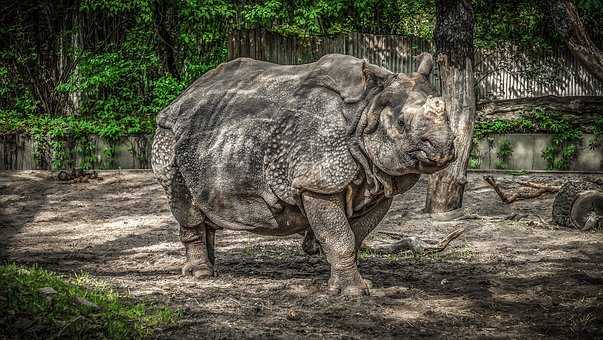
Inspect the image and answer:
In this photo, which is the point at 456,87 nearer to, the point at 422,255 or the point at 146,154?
the point at 422,255

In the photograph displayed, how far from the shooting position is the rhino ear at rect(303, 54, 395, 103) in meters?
6.49

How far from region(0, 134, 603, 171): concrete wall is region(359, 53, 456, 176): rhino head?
9.89 metres

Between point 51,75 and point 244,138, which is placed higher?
point 51,75

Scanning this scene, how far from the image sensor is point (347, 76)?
6.62 m

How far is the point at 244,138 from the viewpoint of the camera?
6816 millimetres

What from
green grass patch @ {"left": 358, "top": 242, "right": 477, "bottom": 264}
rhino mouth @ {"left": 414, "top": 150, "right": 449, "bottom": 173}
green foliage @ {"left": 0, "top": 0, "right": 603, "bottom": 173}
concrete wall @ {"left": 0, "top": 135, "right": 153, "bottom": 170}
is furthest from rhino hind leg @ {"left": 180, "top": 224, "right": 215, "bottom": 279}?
green foliage @ {"left": 0, "top": 0, "right": 603, "bottom": 173}

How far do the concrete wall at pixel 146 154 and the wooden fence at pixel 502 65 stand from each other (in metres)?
2.68

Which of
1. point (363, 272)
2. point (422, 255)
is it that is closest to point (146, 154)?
point (422, 255)

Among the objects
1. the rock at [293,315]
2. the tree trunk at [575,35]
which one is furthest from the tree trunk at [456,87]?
the rock at [293,315]

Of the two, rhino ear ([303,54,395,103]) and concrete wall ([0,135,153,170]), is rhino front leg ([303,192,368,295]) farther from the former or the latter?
concrete wall ([0,135,153,170])

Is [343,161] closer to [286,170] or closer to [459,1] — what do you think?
[286,170]

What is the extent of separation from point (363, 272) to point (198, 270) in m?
1.60

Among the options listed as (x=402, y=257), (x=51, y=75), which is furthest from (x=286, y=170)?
(x=51, y=75)

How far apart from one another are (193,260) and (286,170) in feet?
4.96
